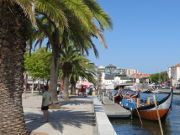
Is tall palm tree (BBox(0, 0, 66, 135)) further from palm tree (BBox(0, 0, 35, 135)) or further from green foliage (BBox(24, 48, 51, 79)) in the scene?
green foliage (BBox(24, 48, 51, 79))

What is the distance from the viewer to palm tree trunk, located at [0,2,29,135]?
12414 millimetres

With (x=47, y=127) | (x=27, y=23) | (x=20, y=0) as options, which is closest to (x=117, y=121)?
(x=47, y=127)

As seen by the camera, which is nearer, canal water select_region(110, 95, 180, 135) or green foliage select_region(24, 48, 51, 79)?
canal water select_region(110, 95, 180, 135)

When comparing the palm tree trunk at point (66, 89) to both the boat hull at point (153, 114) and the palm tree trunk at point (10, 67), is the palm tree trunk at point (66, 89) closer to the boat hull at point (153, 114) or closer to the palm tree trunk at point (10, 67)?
the boat hull at point (153, 114)

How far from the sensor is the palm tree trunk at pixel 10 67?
1241 centimetres

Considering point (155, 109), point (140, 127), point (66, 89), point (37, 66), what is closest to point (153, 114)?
point (155, 109)

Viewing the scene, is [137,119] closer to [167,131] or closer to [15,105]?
[167,131]

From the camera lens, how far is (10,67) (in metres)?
12.6

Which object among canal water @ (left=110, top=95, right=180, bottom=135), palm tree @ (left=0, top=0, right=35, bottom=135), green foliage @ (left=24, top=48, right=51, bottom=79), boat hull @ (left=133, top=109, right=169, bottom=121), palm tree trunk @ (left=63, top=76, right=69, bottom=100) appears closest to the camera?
palm tree @ (left=0, top=0, right=35, bottom=135)

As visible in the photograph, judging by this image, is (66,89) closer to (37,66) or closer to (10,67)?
(37,66)

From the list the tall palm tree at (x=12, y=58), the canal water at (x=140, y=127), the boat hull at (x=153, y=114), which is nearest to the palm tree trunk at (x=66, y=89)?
the canal water at (x=140, y=127)

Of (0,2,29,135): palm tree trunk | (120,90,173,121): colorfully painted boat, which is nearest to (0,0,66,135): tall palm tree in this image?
(0,2,29,135): palm tree trunk

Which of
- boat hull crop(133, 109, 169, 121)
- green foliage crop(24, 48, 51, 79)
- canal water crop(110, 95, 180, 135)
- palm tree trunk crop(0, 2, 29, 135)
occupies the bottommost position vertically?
canal water crop(110, 95, 180, 135)

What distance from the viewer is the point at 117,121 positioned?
3181 cm
